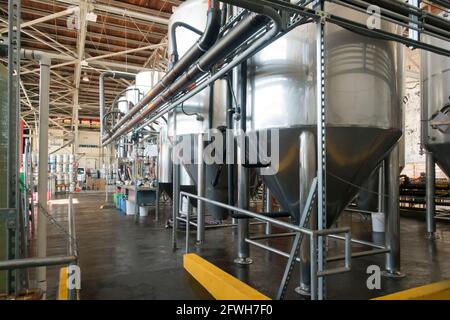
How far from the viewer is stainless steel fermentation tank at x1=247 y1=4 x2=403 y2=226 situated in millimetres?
2139

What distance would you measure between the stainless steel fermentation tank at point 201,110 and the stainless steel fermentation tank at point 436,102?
8.33ft

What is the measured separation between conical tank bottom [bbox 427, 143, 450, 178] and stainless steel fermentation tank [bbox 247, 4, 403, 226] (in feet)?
6.94

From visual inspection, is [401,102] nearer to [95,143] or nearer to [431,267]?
[431,267]

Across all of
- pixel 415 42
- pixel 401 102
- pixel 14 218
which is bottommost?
pixel 14 218

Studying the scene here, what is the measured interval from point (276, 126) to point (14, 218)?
1766 mm

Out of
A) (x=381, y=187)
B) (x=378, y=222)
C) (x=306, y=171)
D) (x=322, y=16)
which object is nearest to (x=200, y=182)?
(x=306, y=171)

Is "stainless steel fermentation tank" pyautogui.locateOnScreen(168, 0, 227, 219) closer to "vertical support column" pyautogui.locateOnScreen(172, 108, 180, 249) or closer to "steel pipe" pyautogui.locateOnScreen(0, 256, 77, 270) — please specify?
"vertical support column" pyautogui.locateOnScreen(172, 108, 180, 249)

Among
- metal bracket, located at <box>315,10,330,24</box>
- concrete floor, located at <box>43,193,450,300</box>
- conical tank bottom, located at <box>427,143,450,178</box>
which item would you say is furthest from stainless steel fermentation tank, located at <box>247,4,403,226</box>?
conical tank bottom, located at <box>427,143,450,178</box>

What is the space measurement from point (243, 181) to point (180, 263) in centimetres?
109

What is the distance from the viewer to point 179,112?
4.25 m

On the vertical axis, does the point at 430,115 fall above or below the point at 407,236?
above

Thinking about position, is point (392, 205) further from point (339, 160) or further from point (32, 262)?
point (32, 262)

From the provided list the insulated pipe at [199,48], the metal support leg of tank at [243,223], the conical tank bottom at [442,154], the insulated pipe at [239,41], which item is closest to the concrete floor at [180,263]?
the metal support leg of tank at [243,223]
